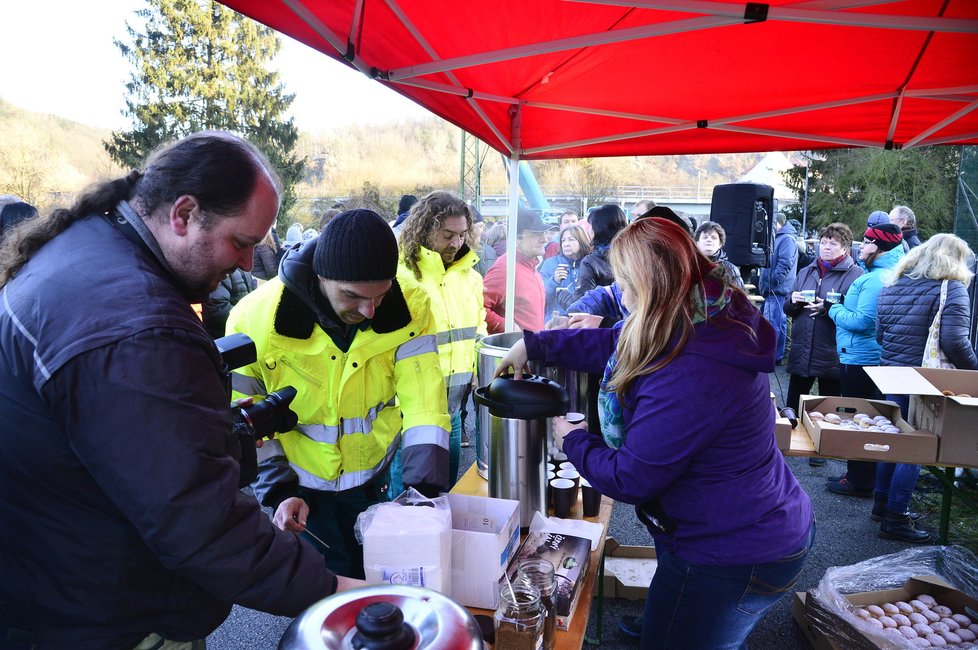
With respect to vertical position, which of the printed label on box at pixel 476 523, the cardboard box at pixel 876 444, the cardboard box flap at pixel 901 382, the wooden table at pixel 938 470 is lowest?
the wooden table at pixel 938 470

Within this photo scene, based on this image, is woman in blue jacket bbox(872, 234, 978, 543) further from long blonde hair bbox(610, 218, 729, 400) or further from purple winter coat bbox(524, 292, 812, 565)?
long blonde hair bbox(610, 218, 729, 400)

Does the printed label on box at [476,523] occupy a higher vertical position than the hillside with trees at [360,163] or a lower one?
lower

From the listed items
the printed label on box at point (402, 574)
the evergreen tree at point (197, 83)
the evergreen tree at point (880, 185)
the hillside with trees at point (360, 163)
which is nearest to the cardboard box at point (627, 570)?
the printed label on box at point (402, 574)

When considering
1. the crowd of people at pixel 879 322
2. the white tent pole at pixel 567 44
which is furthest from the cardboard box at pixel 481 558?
the crowd of people at pixel 879 322

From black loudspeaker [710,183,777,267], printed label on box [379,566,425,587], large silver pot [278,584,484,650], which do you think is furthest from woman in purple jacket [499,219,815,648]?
black loudspeaker [710,183,777,267]

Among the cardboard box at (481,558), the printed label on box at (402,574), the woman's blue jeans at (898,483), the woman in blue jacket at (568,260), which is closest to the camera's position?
the printed label on box at (402,574)

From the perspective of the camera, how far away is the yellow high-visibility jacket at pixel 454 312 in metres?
3.26

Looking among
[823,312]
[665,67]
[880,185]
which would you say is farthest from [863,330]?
[880,185]

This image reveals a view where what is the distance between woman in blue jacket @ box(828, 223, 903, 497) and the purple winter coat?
10.3 feet

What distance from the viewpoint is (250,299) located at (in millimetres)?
1805

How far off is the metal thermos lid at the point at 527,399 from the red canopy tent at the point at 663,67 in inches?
43.0

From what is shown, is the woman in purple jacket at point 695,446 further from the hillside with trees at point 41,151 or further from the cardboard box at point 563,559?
the hillside with trees at point 41,151

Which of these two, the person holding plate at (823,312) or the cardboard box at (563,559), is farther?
the person holding plate at (823,312)

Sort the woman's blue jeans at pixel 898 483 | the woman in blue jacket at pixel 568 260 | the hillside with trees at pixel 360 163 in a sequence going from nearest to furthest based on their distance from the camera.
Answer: the woman's blue jeans at pixel 898 483 < the woman in blue jacket at pixel 568 260 < the hillside with trees at pixel 360 163
